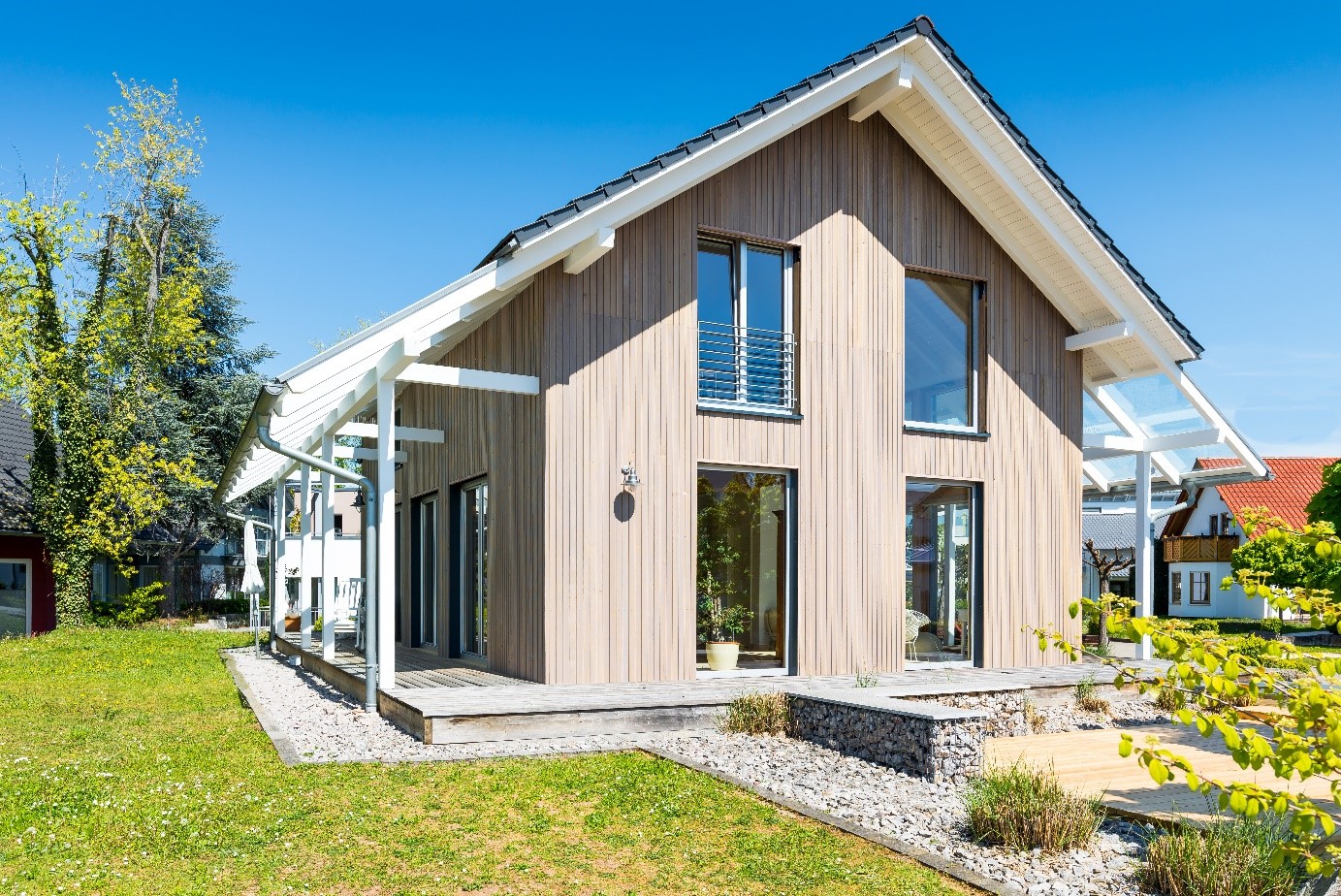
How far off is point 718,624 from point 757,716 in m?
2.06

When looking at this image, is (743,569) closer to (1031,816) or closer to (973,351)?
(973,351)

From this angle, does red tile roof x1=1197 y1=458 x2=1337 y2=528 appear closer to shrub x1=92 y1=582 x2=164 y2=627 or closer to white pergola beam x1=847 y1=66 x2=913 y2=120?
white pergola beam x1=847 y1=66 x2=913 y2=120

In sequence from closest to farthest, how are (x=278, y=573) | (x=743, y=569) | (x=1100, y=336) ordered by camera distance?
(x=743, y=569) → (x=1100, y=336) → (x=278, y=573)

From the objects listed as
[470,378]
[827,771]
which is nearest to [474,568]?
[470,378]

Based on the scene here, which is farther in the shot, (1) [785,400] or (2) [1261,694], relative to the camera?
(1) [785,400]

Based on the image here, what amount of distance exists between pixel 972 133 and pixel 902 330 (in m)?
2.16

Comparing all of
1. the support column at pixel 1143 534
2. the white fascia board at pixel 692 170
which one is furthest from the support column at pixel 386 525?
the support column at pixel 1143 534

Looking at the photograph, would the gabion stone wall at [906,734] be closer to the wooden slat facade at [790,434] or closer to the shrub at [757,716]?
the shrub at [757,716]

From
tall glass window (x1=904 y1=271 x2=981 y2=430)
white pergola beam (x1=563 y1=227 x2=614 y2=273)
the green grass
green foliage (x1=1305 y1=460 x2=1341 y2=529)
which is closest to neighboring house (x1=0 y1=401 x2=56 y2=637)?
the green grass

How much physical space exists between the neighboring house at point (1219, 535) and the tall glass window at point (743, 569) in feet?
96.9

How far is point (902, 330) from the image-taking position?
11859mm

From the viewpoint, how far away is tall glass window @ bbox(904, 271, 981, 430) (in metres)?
12.1

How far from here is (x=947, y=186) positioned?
1223 cm

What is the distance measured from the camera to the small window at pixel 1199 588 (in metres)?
40.3
